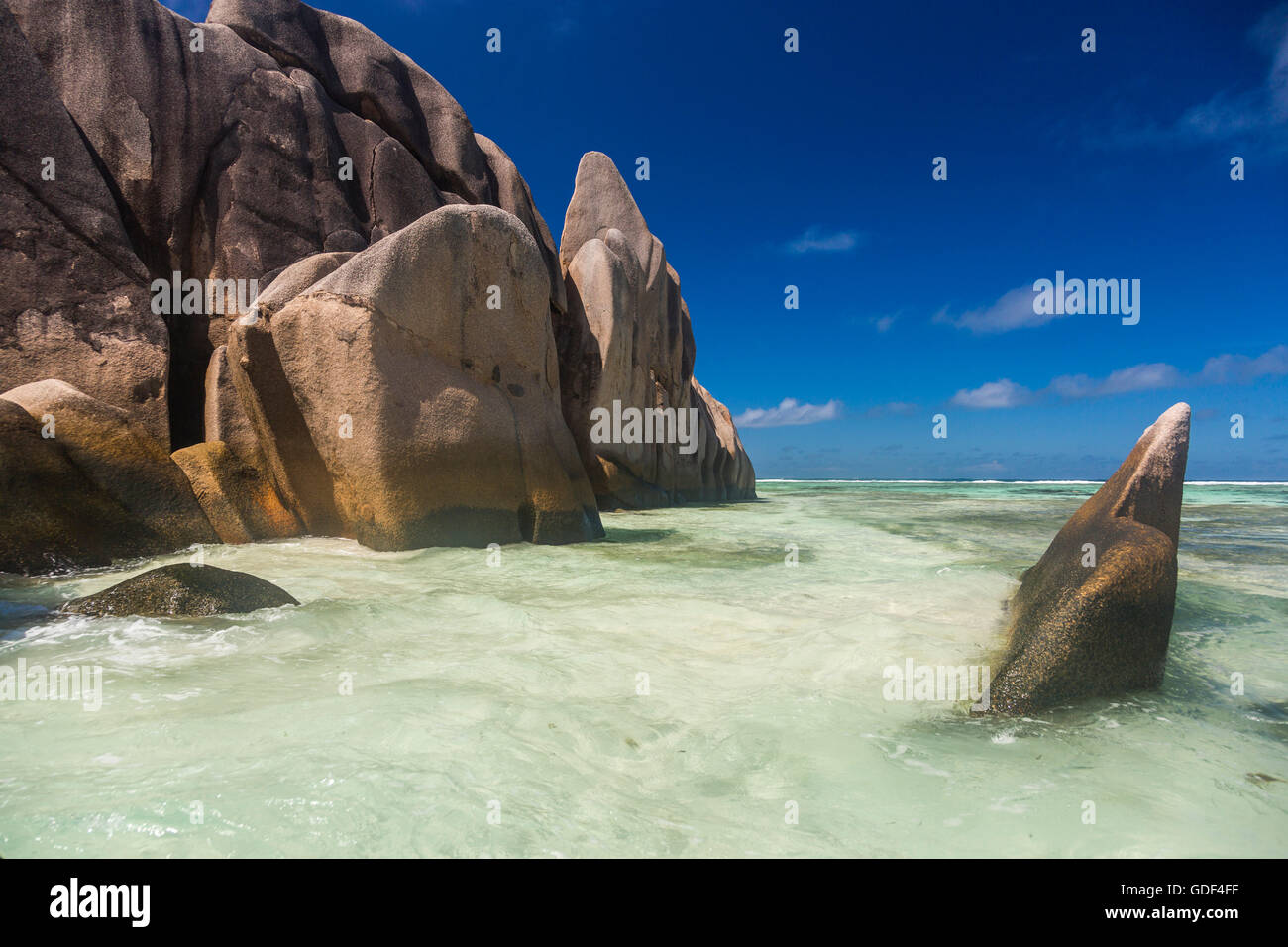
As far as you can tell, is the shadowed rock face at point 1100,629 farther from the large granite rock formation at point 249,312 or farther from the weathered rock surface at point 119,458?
the weathered rock surface at point 119,458

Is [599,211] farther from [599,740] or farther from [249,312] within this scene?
[599,740]

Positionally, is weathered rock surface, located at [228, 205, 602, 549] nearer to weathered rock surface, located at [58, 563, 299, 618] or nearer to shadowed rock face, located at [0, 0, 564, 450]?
shadowed rock face, located at [0, 0, 564, 450]

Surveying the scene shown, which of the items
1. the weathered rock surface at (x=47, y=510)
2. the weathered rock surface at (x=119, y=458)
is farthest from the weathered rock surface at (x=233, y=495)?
the weathered rock surface at (x=47, y=510)

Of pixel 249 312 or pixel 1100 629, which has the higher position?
pixel 249 312

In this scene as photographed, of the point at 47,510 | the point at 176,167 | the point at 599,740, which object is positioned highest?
the point at 176,167

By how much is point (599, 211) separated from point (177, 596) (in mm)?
15428

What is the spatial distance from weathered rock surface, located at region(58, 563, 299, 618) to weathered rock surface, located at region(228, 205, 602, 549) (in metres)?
2.68

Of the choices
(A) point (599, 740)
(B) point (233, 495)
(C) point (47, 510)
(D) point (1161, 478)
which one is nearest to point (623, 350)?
(B) point (233, 495)

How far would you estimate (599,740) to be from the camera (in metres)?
2.25

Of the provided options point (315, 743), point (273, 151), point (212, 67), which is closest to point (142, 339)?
point (273, 151)

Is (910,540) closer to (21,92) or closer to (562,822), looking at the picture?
(562,822)

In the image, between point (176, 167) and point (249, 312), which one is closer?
point (249, 312)

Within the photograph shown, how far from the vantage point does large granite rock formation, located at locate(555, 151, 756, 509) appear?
1420 cm

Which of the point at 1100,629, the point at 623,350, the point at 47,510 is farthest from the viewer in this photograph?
the point at 623,350
